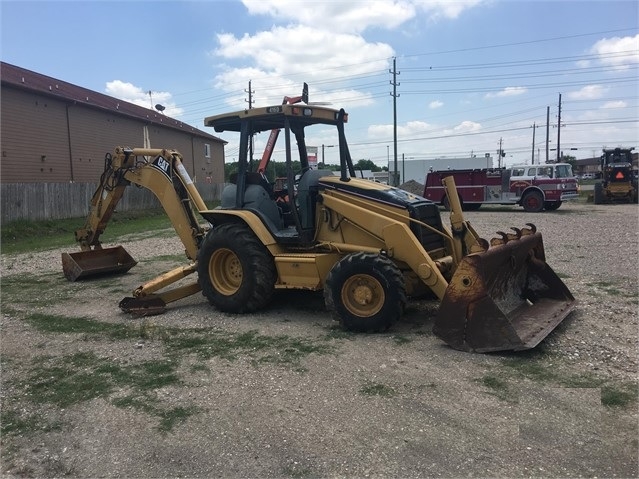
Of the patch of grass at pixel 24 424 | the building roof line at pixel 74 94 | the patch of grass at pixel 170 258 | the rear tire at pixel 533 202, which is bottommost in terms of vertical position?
the patch of grass at pixel 24 424

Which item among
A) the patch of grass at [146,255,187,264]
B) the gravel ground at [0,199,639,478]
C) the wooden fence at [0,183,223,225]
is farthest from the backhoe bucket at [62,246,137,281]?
the wooden fence at [0,183,223,225]

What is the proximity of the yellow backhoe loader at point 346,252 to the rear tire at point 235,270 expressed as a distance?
2 centimetres

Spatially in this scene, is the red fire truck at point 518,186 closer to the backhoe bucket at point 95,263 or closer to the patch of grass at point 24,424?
the backhoe bucket at point 95,263

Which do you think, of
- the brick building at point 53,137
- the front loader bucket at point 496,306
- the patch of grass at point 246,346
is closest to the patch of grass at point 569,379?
the front loader bucket at point 496,306

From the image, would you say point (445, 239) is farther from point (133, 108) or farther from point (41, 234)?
point (133, 108)

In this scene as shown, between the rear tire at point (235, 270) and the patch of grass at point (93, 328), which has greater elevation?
the rear tire at point (235, 270)

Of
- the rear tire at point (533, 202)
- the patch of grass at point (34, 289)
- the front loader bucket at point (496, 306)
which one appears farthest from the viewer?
the rear tire at point (533, 202)

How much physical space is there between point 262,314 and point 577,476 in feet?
15.6

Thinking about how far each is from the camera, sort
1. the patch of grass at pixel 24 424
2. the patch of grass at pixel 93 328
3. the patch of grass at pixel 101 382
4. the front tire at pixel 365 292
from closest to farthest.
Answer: the patch of grass at pixel 24 424
the patch of grass at pixel 101 382
the front tire at pixel 365 292
the patch of grass at pixel 93 328

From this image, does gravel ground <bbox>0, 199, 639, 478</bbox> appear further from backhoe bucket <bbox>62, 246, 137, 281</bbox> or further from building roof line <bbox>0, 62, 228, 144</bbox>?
building roof line <bbox>0, 62, 228, 144</bbox>

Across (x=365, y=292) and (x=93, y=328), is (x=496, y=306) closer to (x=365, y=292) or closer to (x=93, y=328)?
(x=365, y=292)

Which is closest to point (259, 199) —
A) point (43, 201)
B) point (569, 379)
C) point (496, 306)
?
point (496, 306)

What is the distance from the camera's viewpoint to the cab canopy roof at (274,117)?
7211 millimetres

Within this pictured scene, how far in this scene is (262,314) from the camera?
289 inches
